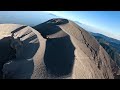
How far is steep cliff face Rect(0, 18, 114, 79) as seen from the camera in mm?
2285

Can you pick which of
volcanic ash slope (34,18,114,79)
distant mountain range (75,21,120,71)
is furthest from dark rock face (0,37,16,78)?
distant mountain range (75,21,120,71)

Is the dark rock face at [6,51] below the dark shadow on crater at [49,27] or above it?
below

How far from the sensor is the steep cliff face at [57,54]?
229 centimetres

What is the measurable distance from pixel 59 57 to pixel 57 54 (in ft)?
0.12

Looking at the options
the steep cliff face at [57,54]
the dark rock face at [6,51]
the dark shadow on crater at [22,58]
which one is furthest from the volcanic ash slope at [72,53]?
the dark rock face at [6,51]

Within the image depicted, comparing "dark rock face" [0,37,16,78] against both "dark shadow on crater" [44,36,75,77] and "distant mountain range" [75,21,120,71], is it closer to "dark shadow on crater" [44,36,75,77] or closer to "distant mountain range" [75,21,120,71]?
"dark shadow on crater" [44,36,75,77]

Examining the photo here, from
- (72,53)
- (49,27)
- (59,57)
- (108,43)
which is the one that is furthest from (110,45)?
(49,27)

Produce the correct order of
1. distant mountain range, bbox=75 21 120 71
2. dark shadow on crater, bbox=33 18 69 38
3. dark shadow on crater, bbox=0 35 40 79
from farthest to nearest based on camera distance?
dark shadow on crater, bbox=33 18 69 38
distant mountain range, bbox=75 21 120 71
dark shadow on crater, bbox=0 35 40 79

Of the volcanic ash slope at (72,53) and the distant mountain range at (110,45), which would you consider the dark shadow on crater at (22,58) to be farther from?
the distant mountain range at (110,45)

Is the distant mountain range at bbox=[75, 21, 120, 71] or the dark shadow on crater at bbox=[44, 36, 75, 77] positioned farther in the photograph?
the distant mountain range at bbox=[75, 21, 120, 71]

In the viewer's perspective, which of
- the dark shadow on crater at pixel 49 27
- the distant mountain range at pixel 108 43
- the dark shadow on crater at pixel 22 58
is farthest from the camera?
the dark shadow on crater at pixel 49 27
